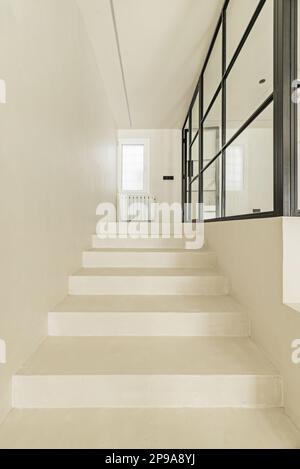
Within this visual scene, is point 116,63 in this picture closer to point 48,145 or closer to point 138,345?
point 48,145

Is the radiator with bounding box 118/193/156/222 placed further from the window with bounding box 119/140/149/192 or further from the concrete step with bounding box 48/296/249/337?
the concrete step with bounding box 48/296/249/337

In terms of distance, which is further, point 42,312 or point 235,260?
point 235,260

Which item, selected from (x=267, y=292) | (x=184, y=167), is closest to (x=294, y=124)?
(x=267, y=292)

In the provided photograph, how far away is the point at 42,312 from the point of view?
4.50 feet

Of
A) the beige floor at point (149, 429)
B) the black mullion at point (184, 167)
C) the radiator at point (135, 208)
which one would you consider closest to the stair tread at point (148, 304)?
the beige floor at point (149, 429)

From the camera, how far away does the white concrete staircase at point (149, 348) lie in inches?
42.4

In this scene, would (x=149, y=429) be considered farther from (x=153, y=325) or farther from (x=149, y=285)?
(x=149, y=285)

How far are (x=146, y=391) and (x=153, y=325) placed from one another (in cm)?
40

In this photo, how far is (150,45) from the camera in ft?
8.31

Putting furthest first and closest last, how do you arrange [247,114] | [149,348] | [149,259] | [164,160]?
[164,160] → [247,114] → [149,259] → [149,348]

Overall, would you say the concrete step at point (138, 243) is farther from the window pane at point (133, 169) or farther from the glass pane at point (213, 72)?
the window pane at point (133, 169)
